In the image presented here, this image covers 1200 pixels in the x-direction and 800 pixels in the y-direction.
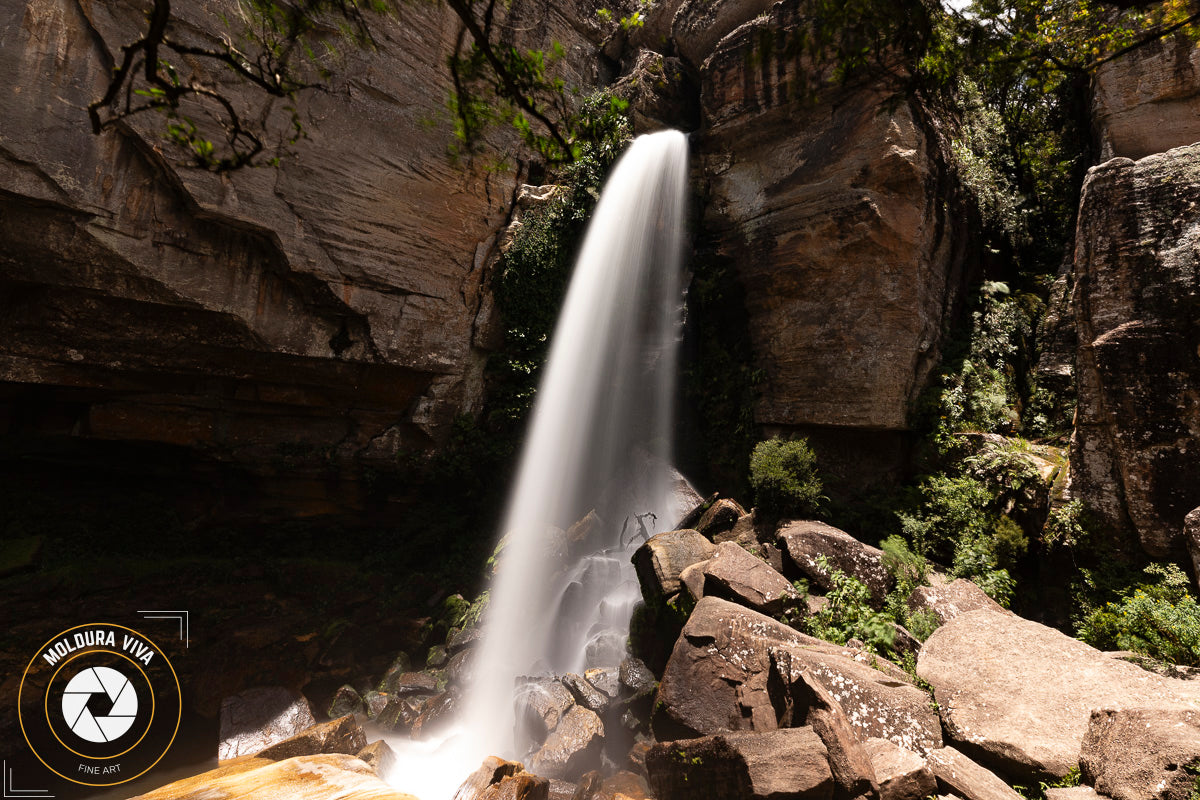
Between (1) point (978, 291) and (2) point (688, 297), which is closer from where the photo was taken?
(1) point (978, 291)

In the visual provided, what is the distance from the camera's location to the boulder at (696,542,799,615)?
6.01 meters

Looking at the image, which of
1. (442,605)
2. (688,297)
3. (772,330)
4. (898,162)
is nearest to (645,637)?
(442,605)

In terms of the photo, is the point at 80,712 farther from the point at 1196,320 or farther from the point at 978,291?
the point at 978,291

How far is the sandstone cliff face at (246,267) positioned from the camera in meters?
6.29

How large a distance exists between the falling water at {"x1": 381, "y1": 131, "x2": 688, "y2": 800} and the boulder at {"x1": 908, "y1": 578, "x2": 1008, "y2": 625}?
16.3 ft

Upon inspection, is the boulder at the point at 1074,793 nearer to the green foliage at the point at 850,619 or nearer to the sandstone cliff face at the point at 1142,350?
the green foliage at the point at 850,619

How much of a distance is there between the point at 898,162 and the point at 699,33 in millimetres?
6546

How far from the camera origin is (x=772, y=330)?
9953mm

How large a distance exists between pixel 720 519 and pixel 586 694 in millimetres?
3402

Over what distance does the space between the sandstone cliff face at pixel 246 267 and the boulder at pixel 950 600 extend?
338 inches

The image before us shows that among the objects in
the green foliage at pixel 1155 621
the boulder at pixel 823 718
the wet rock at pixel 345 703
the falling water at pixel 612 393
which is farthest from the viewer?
the falling water at pixel 612 393

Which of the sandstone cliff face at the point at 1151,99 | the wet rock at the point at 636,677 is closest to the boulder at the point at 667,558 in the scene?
the wet rock at the point at 636,677

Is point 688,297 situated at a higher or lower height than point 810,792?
higher

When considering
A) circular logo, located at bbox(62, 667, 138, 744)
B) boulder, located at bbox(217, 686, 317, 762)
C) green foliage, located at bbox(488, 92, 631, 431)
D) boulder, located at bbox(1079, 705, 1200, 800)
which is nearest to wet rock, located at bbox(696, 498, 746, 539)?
green foliage, located at bbox(488, 92, 631, 431)
